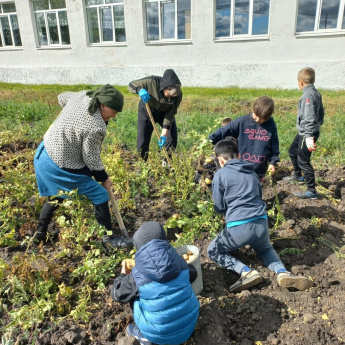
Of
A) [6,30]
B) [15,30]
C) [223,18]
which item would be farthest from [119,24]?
[6,30]

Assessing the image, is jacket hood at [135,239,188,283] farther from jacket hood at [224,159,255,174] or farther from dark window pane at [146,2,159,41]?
dark window pane at [146,2,159,41]

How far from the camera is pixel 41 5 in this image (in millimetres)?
13492

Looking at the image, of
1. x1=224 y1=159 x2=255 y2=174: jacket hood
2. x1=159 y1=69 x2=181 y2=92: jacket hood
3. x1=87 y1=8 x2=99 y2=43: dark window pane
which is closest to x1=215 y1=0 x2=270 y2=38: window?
x1=87 y1=8 x2=99 y2=43: dark window pane

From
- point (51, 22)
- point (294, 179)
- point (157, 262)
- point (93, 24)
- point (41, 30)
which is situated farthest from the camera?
point (41, 30)

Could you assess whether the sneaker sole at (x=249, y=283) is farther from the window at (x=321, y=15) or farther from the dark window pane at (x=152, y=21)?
the dark window pane at (x=152, y=21)

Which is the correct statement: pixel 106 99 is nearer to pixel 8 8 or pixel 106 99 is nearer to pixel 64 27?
pixel 64 27

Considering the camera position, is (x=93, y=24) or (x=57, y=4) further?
(x=57, y=4)

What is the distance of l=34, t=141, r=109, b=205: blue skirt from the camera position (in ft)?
8.84

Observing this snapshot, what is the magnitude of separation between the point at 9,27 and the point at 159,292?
1603 cm

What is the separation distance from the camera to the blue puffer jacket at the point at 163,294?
1882 mm

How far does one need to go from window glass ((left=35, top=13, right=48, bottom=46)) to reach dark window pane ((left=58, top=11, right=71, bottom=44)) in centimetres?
89

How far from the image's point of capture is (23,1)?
43.7 feet

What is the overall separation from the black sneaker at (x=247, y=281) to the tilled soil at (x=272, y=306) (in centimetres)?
6

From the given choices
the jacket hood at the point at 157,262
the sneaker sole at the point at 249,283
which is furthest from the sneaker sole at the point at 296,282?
the jacket hood at the point at 157,262
